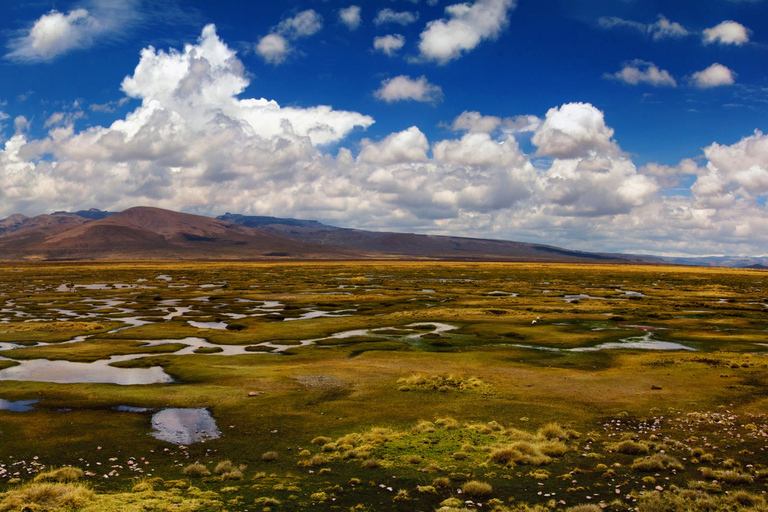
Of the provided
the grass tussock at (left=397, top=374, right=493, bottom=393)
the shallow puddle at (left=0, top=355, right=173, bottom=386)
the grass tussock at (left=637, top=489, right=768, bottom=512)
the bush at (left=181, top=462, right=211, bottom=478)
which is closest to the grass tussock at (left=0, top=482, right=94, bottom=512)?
the bush at (left=181, top=462, right=211, bottom=478)

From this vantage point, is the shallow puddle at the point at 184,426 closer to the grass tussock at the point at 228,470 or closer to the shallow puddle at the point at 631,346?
the grass tussock at the point at 228,470

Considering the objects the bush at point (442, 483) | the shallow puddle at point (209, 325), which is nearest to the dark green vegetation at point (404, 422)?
the bush at point (442, 483)

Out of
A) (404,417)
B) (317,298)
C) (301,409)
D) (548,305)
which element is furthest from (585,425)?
(317,298)

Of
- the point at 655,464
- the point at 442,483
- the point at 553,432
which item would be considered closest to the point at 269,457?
the point at 442,483

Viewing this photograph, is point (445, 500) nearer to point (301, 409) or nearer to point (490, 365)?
point (301, 409)

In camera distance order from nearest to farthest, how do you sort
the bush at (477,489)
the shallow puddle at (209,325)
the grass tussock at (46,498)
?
1. the grass tussock at (46,498)
2. the bush at (477,489)
3. the shallow puddle at (209,325)

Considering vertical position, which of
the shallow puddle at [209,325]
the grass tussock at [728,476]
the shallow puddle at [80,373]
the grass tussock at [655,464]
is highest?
the grass tussock at [728,476]
